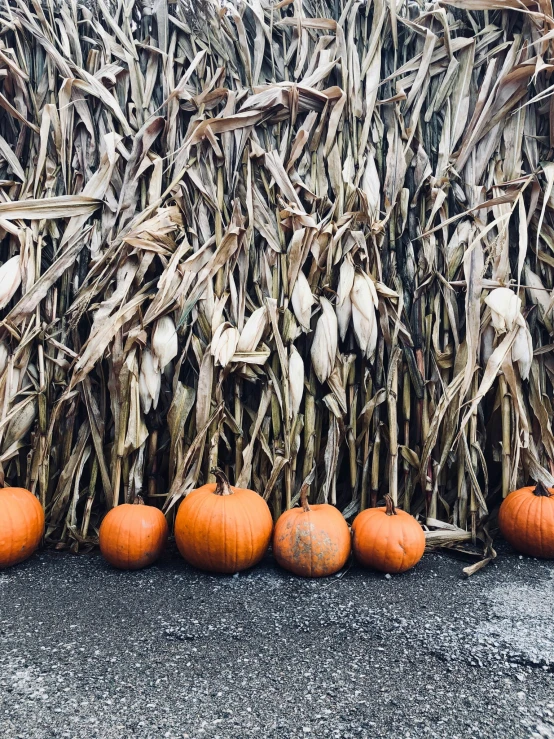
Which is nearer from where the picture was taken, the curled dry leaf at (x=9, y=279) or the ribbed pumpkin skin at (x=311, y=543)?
the ribbed pumpkin skin at (x=311, y=543)

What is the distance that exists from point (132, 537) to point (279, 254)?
4.03 ft

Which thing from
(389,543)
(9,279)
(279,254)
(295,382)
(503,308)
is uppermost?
(279,254)

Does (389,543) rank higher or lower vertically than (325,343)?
lower

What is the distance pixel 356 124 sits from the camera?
238cm

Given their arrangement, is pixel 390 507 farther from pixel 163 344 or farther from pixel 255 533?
pixel 163 344

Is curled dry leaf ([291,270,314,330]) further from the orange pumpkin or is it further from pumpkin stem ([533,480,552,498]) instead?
pumpkin stem ([533,480,552,498])

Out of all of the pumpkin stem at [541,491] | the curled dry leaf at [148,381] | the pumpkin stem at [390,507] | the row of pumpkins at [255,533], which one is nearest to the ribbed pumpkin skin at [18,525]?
the row of pumpkins at [255,533]

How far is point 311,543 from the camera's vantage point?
183cm

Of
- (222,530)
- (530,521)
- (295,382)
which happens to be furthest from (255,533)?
(530,521)

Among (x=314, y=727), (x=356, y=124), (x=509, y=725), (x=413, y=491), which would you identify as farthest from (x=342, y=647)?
(x=356, y=124)

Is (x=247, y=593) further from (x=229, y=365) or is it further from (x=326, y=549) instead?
(x=229, y=365)

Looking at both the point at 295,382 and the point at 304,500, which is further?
the point at 295,382

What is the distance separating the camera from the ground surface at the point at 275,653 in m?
1.15

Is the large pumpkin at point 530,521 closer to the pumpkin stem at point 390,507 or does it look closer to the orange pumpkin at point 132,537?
the pumpkin stem at point 390,507
